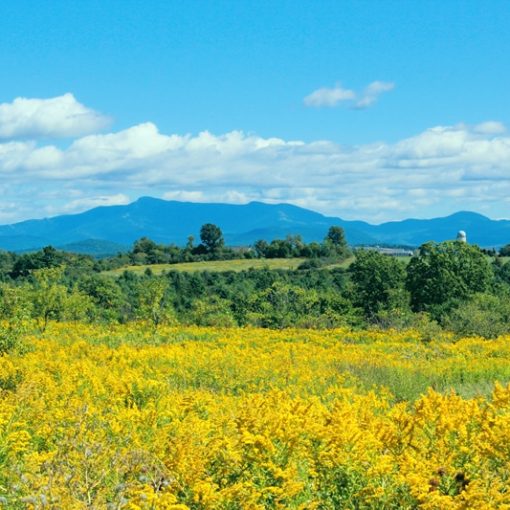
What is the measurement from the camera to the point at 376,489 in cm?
537

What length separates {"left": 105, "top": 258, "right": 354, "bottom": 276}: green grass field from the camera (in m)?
79.4

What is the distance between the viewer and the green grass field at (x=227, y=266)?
7944 centimetres

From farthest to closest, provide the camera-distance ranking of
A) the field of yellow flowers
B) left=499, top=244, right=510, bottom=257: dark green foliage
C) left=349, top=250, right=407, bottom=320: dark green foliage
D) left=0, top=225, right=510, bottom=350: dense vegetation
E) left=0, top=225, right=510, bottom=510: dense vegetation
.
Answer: left=499, top=244, right=510, bottom=257: dark green foliage, left=349, top=250, right=407, bottom=320: dark green foliage, left=0, top=225, right=510, bottom=350: dense vegetation, left=0, top=225, right=510, bottom=510: dense vegetation, the field of yellow flowers

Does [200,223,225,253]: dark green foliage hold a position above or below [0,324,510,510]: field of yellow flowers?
above

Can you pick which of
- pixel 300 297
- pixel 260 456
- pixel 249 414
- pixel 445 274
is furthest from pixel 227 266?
pixel 260 456

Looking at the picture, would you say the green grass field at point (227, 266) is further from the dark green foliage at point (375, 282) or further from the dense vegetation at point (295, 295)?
the dark green foliage at point (375, 282)

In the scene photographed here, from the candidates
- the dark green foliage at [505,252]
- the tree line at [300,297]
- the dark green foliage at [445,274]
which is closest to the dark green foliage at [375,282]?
the tree line at [300,297]

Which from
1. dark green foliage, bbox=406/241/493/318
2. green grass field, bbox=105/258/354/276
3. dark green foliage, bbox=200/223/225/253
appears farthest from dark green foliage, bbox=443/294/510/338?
dark green foliage, bbox=200/223/225/253

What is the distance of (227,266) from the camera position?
269 feet

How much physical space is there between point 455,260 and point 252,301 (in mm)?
14461

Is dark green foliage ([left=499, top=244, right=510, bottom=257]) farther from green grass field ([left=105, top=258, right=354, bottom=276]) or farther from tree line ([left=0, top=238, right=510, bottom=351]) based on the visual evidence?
green grass field ([left=105, top=258, right=354, bottom=276])

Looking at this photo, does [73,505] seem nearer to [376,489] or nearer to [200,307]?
[376,489]

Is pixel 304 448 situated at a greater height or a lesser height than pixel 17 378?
greater

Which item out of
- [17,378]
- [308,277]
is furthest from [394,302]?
[17,378]
